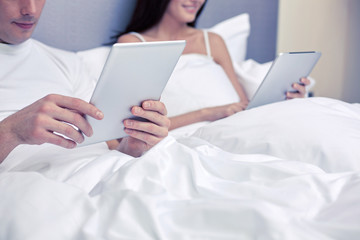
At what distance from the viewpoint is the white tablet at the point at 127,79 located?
764 millimetres

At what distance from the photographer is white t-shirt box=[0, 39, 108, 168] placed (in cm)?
100

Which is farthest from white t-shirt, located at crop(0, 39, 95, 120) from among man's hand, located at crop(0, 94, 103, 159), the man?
man's hand, located at crop(0, 94, 103, 159)

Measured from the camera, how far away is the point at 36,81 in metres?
1.19

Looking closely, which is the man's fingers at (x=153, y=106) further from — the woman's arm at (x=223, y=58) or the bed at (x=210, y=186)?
the woman's arm at (x=223, y=58)

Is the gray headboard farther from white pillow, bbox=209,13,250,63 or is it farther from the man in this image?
the man

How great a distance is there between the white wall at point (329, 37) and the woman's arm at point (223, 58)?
0.85 metres

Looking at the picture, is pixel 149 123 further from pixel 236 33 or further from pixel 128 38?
pixel 236 33

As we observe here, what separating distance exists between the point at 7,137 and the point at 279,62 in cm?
87

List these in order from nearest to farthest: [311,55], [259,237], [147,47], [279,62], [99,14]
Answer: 1. [259,237]
2. [147,47]
3. [279,62]
4. [311,55]
5. [99,14]

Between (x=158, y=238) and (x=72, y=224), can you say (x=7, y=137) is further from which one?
(x=158, y=238)

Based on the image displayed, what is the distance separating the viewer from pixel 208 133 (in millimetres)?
1156

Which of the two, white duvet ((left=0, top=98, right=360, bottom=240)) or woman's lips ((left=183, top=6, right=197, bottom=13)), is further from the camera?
woman's lips ((left=183, top=6, right=197, bottom=13))

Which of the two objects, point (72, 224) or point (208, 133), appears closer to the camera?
point (72, 224)

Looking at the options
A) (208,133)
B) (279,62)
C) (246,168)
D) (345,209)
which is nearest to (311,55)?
(279,62)
